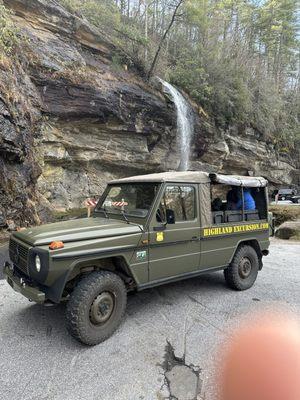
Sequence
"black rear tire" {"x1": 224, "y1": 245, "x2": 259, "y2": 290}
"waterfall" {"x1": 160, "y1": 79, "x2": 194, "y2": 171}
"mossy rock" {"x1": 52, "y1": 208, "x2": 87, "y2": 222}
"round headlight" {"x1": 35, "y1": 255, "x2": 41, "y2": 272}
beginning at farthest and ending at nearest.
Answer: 1. "waterfall" {"x1": 160, "y1": 79, "x2": 194, "y2": 171}
2. "mossy rock" {"x1": 52, "y1": 208, "x2": 87, "y2": 222}
3. "black rear tire" {"x1": 224, "y1": 245, "x2": 259, "y2": 290}
4. "round headlight" {"x1": 35, "y1": 255, "x2": 41, "y2": 272}

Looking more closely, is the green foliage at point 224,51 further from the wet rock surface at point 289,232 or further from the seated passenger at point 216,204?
the seated passenger at point 216,204

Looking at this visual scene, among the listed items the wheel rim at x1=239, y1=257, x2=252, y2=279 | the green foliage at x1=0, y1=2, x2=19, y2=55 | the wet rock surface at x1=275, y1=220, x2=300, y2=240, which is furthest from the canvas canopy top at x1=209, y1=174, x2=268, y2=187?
the green foliage at x1=0, y1=2, x2=19, y2=55

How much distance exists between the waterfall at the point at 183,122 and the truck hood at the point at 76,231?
15.9 meters

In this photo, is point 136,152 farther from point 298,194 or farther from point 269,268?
point 298,194

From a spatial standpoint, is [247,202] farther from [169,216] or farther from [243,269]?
[169,216]

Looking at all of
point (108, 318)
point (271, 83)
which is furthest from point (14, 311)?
point (271, 83)

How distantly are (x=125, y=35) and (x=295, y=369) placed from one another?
809 inches

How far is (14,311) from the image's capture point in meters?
4.34

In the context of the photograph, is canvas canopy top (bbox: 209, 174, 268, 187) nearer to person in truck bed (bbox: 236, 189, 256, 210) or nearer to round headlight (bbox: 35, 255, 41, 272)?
person in truck bed (bbox: 236, 189, 256, 210)

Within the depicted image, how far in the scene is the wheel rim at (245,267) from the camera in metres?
5.36

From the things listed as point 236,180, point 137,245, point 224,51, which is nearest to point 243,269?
point 236,180

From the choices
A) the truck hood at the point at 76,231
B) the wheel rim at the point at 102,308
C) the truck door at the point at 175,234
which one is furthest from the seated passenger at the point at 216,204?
the wheel rim at the point at 102,308

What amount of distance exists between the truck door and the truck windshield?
0.19m

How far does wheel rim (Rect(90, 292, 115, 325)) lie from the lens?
11.3 ft
